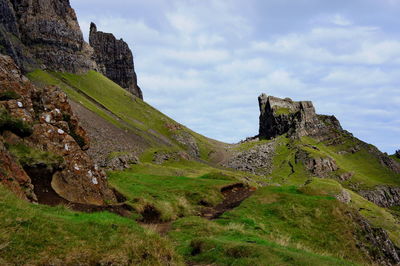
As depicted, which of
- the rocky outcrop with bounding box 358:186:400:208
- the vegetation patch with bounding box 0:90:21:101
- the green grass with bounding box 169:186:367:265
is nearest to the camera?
the green grass with bounding box 169:186:367:265

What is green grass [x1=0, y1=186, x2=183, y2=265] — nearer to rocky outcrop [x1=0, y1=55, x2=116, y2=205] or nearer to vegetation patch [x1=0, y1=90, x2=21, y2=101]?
rocky outcrop [x1=0, y1=55, x2=116, y2=205]

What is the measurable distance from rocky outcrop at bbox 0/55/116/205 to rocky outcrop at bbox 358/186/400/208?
170334 millimetres

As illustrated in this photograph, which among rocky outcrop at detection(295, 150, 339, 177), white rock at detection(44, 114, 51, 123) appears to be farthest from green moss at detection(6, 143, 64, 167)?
rocky outcrop at detection(295, 150, 339, 177)

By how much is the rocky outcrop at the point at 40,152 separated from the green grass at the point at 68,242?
6.57 metres

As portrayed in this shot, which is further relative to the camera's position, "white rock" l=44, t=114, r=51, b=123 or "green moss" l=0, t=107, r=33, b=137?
"white rock" l=44, t=114, r=51, b=123

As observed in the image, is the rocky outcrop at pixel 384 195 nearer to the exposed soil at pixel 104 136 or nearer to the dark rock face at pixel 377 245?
the exposed soil at pixel 104 136

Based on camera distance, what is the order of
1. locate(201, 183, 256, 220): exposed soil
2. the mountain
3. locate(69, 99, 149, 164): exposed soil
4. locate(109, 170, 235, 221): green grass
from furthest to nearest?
locate(69, 99, 149, 164): exposed soil
locate(201, 183, 256, 220): exposed soil
locate(109, 170, 235, 221): green grass
the mountain

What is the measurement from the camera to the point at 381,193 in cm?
17288

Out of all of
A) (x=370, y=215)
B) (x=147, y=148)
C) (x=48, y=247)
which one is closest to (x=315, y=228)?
(x=48, y=247)

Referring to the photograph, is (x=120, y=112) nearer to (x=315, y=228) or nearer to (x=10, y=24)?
(x=10, y=24)

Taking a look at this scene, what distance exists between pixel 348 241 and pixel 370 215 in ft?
327

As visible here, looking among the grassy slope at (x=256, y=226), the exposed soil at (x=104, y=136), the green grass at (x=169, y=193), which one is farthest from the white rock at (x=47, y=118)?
the exposed soil at (x=104, y=136)

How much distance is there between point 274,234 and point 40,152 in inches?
842

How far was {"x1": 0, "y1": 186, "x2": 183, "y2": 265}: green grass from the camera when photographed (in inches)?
505
